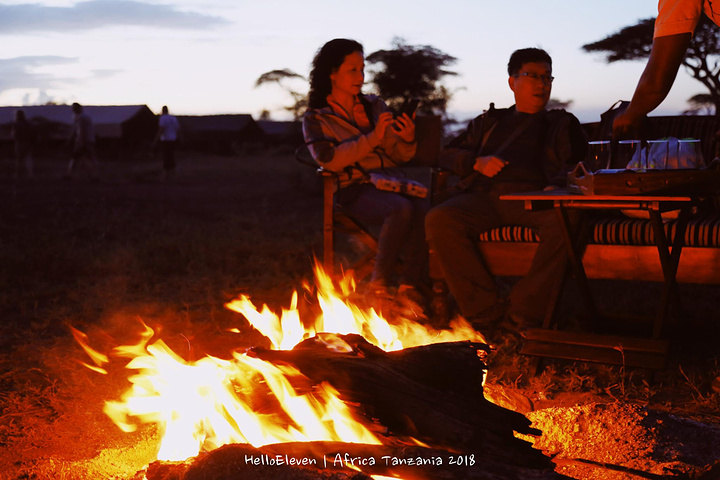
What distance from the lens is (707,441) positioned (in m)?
2.59

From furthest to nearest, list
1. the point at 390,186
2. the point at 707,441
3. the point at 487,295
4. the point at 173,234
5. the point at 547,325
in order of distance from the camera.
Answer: the point at 173,234
the point at 390,186
the point at 487,295
the point at 547,325
the point at 707,441

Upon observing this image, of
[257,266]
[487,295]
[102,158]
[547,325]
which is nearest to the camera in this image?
[547,325]

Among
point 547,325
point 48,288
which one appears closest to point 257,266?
point 48,288

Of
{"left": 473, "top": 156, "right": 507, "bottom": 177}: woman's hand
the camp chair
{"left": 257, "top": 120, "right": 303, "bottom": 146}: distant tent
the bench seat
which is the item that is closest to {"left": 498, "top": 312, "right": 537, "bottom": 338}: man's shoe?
the bench seat

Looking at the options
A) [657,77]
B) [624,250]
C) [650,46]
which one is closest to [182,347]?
[624,250]

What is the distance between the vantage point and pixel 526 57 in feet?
14.7

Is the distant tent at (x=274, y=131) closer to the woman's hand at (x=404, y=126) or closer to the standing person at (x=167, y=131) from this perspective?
the standing person at (x=167, y=131)

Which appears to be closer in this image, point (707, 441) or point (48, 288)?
point (707, 441)

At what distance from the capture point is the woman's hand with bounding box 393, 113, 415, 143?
473cm

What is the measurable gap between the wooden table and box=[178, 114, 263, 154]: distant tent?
1621 inches

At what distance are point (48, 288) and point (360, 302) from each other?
8.82ft

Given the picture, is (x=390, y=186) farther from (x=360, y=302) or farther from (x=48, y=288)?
(x=48, y=288)

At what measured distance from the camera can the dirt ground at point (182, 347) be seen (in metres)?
2.62

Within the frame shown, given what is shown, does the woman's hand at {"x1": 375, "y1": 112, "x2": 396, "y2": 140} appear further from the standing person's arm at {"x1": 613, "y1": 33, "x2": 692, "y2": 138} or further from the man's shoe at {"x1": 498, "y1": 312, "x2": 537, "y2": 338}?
the standing person's arm at {"x1": 613, "y1": 33, "x2": 692, "y2": 138}
